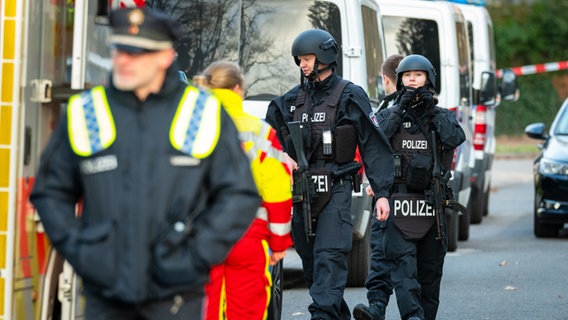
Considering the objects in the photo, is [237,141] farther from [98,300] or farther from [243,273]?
[243,273]

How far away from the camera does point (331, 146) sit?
28.0ft

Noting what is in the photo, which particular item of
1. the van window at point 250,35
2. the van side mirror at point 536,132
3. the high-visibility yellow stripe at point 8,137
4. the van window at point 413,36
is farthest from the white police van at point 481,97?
the high-visibility yellow stripe at point 8,137

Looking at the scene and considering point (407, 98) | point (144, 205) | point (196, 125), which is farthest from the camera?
point (407, 98)

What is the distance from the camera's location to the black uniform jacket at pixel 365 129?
8500 millimetres

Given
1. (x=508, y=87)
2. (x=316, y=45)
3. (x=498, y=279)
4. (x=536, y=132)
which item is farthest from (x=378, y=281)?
(x=508, y=87)

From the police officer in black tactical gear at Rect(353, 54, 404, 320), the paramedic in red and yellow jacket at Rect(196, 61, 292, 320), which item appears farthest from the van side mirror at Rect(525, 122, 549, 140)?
the paramedic in red and yellow jacket at Rect(196, 61, 292, 320)

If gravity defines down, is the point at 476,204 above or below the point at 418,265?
below

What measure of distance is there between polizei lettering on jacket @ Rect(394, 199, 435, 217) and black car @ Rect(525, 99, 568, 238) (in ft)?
23.4

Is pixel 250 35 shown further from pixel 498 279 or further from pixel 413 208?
pixel 498 279

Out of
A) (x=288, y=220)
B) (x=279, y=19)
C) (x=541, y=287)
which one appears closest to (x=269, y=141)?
(x=288, y=220)

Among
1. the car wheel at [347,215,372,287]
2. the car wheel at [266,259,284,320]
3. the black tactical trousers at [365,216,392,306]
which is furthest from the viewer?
the car wheel at [347,215,372,287]

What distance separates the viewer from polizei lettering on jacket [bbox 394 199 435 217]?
29.1 ft

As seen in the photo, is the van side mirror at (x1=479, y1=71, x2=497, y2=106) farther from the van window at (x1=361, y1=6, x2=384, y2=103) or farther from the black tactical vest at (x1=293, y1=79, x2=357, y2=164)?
the black tactical vest at (x1=293, y1=79, x2=357, y2=164)

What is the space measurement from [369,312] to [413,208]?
0.70 meters
